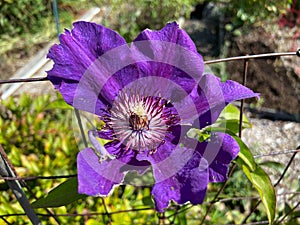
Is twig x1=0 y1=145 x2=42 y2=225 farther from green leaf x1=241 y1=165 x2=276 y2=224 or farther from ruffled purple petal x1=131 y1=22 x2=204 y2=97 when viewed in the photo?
green leaf x1=241 y1=165 x2=276 y2=224

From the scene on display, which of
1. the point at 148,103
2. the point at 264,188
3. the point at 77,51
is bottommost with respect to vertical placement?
the point at 264,188

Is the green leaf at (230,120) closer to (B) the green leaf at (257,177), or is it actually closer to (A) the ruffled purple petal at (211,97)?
(B) the green leaf at (257,177)

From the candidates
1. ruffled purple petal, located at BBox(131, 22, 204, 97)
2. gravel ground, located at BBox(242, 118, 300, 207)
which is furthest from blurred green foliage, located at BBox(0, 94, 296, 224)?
ruffled purple petal, located at BBox(131, 22, 204, 97)

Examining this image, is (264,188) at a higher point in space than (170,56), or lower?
lower

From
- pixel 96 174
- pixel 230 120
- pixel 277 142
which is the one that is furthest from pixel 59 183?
pixel 277 142

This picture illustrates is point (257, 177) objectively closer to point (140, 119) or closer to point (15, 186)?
point (140, 119)

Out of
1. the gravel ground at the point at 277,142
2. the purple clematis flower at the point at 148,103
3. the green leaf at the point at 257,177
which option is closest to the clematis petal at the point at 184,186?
the purple clematis flower at the point at 148,103

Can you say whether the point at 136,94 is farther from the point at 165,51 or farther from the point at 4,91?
the point at 4,91
